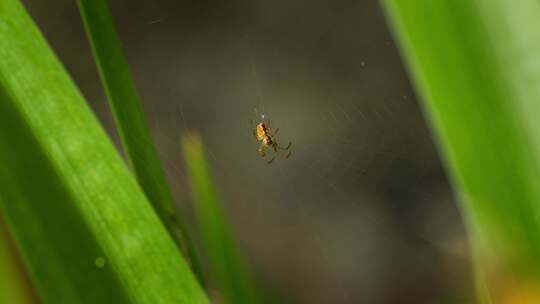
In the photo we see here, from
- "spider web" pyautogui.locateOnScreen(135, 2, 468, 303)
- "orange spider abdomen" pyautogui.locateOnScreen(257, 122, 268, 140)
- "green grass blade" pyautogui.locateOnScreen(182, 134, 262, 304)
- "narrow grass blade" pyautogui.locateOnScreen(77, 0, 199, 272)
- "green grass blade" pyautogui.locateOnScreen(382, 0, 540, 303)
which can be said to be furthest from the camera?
"spider web" pyautogui.locateOnScreen(135, 2, 468, 303)

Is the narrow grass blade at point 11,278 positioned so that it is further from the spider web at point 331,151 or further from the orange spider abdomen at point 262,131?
the spider web at point 331,151

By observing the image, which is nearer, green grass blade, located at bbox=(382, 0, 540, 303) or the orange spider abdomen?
green grass blade, located at bbox=(382, 0, 540, 303)

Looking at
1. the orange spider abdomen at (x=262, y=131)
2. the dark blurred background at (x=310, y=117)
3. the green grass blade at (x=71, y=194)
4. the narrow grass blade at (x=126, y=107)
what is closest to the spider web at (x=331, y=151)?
the dark blurred background at (x=310, y=117)

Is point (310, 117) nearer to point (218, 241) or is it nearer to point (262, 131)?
point (262, 131)

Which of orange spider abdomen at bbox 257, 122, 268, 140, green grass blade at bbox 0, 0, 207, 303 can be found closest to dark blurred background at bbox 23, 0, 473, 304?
orange spider abdomen at bbox 257, 122, 268, 140

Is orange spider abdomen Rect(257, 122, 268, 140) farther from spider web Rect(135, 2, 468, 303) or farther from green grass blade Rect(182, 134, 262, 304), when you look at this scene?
green grass blade Rect(182, 134, 262, 304)

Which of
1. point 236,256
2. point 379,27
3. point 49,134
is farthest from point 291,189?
point 49,134
